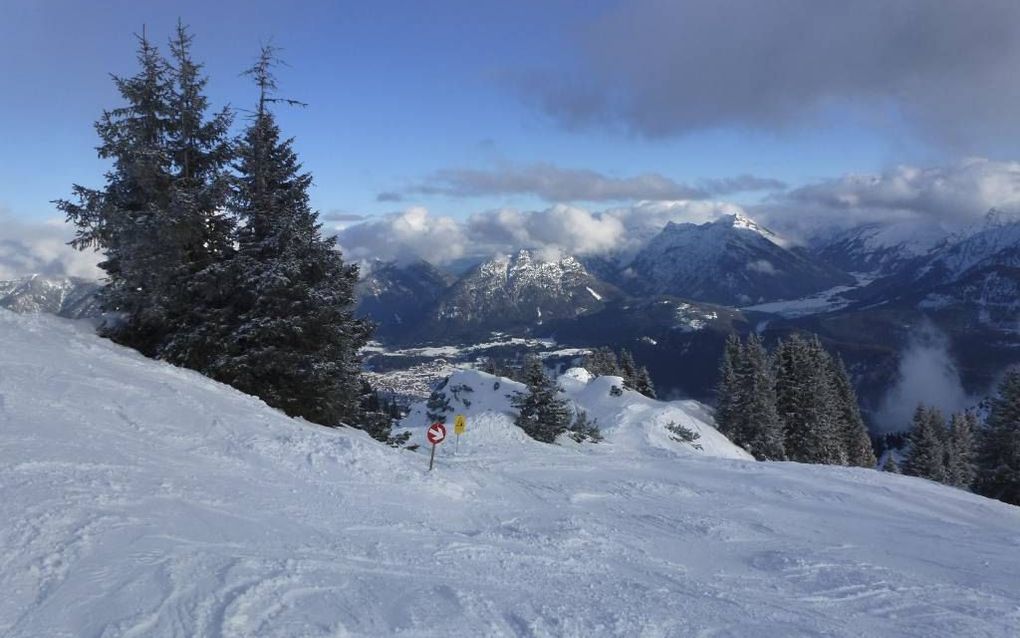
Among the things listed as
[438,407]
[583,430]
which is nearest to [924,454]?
[583,430]

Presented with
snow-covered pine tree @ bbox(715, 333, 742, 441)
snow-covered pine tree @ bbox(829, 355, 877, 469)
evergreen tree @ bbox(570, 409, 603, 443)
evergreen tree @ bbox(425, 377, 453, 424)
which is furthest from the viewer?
snow-covered pine tree @ bbox(829, 355, 877, 469)

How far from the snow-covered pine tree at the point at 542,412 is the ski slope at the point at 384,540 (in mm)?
18335

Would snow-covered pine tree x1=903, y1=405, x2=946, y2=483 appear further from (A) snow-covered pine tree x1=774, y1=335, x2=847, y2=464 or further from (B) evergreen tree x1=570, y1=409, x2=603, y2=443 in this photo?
(B) evergreen tree x1=570, y1=409, x2=603, y2=443

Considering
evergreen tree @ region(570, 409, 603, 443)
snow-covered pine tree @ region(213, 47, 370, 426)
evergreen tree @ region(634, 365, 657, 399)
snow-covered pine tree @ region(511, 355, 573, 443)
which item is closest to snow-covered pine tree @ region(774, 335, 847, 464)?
evergreen tree @ region(570, 409, 603, 443)

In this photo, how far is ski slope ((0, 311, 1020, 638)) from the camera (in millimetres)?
7074

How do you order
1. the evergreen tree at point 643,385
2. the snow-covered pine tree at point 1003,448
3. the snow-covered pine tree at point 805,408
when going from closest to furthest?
the snow-covered pine tree at point 1003,448, the snow-covered pine tree at point 805,408, the evergreen tree at point 643,385

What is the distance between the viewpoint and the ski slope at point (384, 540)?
707 centimetres

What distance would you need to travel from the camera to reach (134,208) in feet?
73.4

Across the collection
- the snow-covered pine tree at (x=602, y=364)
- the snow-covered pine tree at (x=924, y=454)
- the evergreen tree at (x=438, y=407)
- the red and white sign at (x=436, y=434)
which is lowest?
the evergreen tree at (x=438, y=407)

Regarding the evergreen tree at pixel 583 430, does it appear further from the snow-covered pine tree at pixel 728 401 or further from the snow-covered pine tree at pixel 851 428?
the snow-covered pine tree at pixel 851 428

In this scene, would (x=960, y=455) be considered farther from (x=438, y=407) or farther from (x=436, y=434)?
(x=436, y=434)

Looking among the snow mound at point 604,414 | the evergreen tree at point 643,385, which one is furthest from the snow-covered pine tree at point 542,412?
the evergreen tree at point 643,385

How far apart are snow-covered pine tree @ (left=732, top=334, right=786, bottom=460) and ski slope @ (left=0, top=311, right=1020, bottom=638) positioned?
2917 centimetres

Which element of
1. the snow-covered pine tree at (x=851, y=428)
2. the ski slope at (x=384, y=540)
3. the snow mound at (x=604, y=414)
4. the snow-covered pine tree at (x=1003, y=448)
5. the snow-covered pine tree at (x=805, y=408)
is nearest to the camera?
the ski slope at (x=384, y=540)
